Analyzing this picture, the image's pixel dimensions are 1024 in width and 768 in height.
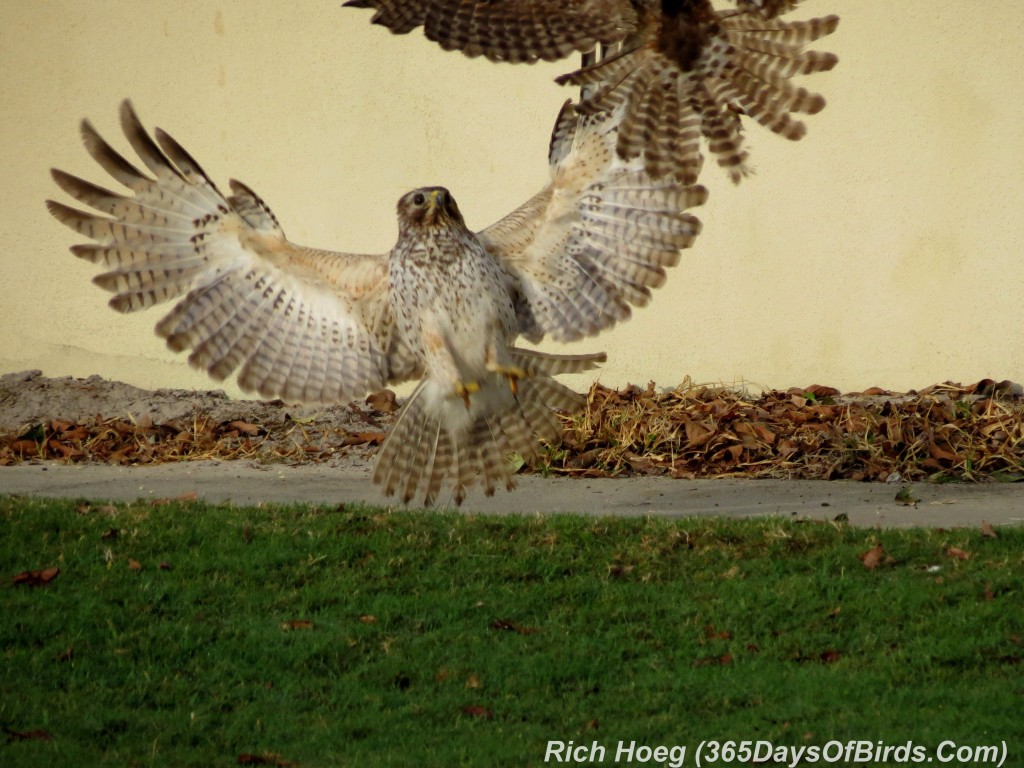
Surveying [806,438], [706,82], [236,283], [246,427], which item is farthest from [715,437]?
[706,82]

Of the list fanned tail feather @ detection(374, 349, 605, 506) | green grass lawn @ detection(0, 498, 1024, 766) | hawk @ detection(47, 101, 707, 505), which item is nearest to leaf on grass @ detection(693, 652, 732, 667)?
green grass lawn @ detection(0, 498, 1024, 766)

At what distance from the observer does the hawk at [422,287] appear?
6.01 meters

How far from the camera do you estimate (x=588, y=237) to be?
6.27 meters

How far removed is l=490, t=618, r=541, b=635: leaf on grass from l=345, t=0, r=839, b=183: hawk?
6.82ft

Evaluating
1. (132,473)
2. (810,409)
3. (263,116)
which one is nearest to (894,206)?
(810,409)

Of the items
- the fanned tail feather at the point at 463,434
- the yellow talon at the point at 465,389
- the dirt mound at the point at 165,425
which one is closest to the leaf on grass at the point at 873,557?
the fanned tail feather at the point at 463,434

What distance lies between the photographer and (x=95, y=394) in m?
10.6

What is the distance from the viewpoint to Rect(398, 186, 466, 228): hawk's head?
6.07m

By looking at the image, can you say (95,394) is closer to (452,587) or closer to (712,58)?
(452,587)

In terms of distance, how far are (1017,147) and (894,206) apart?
2.82ft

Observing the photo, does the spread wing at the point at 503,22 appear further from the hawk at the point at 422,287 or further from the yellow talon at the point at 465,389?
the yellow talon at the point at 465,389

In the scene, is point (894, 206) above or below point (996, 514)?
above

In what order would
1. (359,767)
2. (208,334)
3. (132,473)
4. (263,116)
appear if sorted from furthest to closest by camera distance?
(263,116) → (132,473) → (208,334) → (359,767)

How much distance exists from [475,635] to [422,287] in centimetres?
141
